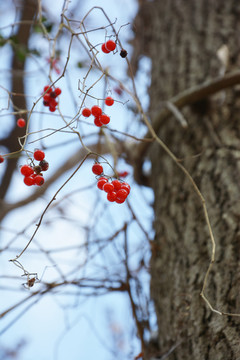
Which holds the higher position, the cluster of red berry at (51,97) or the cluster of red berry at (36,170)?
the cluster of red berry at (51,97)

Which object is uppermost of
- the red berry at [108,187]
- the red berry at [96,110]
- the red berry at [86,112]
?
the red berry at [86,112]

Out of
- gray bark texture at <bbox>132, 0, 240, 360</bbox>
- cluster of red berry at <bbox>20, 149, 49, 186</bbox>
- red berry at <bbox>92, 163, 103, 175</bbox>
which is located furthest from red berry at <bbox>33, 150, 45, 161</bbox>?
gray bark texture at <bbox>132, 0, 240, 360</bbox>

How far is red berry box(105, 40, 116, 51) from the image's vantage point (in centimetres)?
112

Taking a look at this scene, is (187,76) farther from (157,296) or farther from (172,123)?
(157,296)

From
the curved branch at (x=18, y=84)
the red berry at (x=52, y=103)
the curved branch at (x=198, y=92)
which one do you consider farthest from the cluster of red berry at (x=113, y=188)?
the curved branch at (x=18, y=84)

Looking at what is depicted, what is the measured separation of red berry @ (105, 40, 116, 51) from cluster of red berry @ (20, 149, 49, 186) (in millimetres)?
348

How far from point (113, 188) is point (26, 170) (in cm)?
23

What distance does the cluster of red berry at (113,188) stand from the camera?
1.03m

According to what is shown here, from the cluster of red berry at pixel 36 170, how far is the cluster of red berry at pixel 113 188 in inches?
5.2

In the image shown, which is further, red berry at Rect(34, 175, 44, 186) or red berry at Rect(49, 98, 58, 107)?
red berry at Rect(49, 98, 58, 107)

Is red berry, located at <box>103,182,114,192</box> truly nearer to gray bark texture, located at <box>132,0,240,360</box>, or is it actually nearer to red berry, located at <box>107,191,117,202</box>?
red berry, located at <box>107,191,117,202</box>

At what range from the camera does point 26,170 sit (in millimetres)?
1054

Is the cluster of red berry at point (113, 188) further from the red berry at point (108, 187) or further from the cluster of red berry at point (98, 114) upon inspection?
the cluster of red berry at point (98, 114)

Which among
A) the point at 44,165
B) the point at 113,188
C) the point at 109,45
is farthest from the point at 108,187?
the point at 109,45
